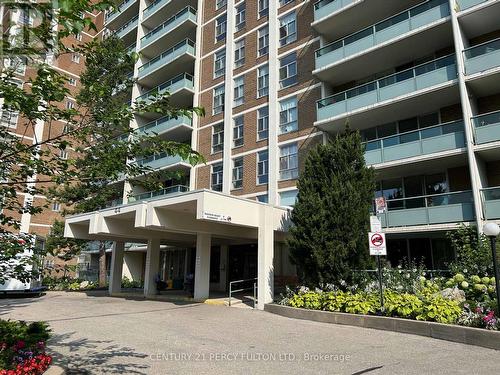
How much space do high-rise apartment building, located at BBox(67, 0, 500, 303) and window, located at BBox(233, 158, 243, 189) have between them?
0.07 metres

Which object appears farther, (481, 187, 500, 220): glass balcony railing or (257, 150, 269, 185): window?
(257, 150, 269, 185): window

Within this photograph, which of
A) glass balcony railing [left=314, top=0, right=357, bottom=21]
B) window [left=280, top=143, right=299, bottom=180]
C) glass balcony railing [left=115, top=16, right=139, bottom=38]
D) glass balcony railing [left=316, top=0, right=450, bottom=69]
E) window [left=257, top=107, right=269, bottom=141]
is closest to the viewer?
glass balcony railing [left=316, top=0, right=450, bottom=69]

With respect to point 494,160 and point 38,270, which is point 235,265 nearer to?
point 494,160

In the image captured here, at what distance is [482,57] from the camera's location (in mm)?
17203

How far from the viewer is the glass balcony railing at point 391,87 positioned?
1844 centimetres

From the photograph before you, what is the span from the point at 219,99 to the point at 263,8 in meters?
7.09

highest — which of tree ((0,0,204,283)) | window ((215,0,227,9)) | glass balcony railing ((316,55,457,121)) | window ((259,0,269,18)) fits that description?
window ((215,0,227,9))

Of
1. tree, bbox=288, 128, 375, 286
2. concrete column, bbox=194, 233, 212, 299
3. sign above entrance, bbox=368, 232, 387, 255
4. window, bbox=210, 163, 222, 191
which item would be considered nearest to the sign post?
sign above entrance, bbox=368, 232, 387, 255

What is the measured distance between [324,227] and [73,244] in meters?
25.0

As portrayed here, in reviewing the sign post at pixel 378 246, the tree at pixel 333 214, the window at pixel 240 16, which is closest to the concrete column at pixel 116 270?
the tree at pixel 333 214

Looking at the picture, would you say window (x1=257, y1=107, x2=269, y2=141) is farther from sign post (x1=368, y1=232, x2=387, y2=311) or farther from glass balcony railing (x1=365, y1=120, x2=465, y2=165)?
sign post (x1=368, y1=232, x2=387, y2=311)

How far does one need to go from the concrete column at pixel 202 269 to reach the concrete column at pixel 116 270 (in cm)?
930

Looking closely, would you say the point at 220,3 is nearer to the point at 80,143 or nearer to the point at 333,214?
the point at 333,214

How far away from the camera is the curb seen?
9326 millimetres
